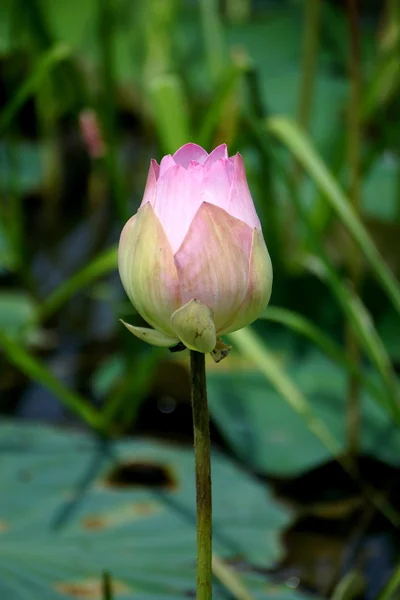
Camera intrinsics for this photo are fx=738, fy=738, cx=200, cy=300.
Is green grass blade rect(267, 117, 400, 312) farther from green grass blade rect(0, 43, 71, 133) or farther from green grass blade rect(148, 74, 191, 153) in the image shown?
green grass blade rect(0, 43, 71, 133)

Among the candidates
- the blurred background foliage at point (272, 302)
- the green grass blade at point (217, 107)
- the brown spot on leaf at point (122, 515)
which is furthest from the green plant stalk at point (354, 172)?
the brown spot on leaf at point (122, 515)

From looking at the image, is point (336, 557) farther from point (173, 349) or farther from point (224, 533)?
point (173, 349)

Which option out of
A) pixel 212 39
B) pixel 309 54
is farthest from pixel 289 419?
pixel 212 39

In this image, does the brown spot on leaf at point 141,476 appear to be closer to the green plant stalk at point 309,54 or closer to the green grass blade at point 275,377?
the green grass blade at point 275,377

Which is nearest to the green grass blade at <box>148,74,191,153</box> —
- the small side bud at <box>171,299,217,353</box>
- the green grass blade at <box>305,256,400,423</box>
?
the green grass blade at <box>305,256,400,423</box>

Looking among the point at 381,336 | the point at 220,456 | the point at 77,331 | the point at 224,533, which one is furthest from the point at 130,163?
the point at 224,533

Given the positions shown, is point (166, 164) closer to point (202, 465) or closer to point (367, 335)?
point (202, 465)

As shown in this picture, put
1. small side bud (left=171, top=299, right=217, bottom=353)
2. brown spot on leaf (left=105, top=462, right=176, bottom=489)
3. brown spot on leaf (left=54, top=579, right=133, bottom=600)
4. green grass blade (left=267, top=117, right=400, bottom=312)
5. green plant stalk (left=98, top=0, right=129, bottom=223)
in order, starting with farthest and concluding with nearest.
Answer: green plant stalk (left=98, top=0, right=129, bottom=223) < brown spot on leaf (left=105, top=462, right=176, bottom=489) < green grass blade (left=267, top=117, right=400, bottom=312) < brown spot on leaf (left=54, top=579, right=133, bottom=600) < small side bud (left=171, top=299, right=217, bottom=353)
